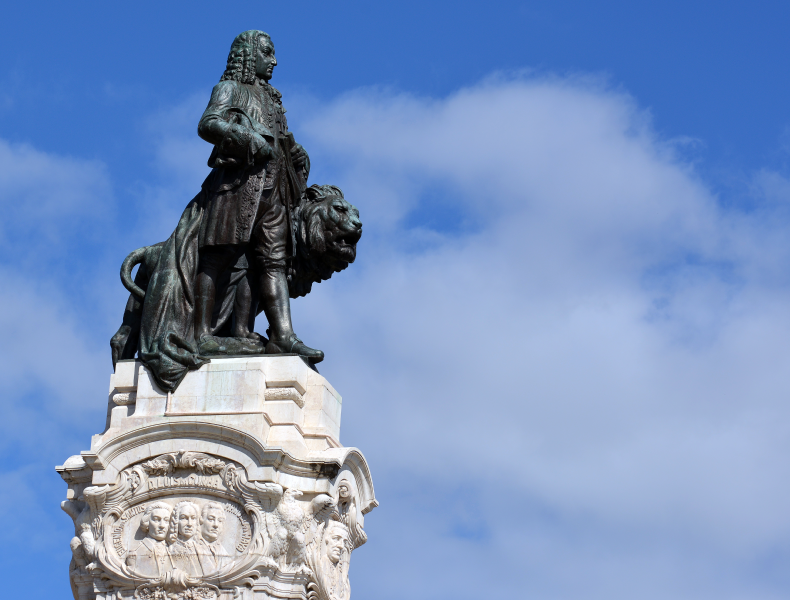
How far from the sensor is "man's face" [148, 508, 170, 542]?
1541cm

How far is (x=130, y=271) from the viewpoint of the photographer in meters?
17.4

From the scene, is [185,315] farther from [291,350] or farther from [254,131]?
[254,131]

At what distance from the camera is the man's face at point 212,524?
1530cm

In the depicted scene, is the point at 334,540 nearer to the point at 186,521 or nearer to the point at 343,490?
the point at 343,490

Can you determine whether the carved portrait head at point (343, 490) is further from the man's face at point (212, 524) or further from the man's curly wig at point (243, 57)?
the man's curly wig at point (243, 57)

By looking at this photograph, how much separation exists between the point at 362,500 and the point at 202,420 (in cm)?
251

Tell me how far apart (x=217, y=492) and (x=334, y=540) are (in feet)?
5.06

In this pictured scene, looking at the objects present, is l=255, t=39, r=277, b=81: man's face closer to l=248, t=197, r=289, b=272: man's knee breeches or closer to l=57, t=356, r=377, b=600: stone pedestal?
l=248, t=197, r=289, b=272: man's knee breeches

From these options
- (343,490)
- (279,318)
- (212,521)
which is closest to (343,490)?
(343,490)

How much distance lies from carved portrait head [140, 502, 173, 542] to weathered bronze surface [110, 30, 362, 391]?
1.79m

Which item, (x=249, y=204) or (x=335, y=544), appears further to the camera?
(x=249, y=204)

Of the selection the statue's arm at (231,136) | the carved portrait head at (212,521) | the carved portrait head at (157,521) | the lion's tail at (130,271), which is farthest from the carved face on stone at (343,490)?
the statue's arm at (231,136)

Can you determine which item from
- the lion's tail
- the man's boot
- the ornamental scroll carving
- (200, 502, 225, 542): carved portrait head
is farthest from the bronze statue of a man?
(200, 502, 225, 542): carved portrait head

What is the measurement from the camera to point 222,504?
15.5m
